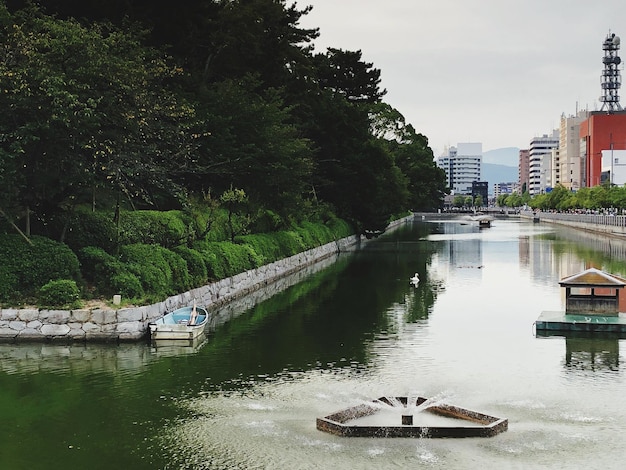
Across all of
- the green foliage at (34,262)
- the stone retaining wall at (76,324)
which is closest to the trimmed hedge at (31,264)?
the green foliage at (34,262)

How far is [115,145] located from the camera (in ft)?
80.1

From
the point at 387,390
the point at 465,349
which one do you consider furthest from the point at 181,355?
the point at 465,349

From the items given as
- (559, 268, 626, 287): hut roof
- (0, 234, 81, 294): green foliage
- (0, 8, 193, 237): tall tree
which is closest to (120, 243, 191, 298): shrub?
(0, 234, 81, 294): green foliage

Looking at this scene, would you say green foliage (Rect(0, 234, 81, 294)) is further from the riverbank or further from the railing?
the railing

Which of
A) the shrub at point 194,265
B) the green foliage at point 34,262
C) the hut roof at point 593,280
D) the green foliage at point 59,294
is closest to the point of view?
the green foliage at point 59,294

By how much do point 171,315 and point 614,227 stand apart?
7320 cm

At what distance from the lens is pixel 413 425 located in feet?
43.0

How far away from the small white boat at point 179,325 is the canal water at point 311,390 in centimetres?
48

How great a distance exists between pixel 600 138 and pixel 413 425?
187780mm

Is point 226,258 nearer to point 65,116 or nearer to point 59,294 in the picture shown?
point 59,294

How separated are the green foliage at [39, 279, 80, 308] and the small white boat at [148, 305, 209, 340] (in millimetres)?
2312

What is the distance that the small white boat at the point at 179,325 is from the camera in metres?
21.8

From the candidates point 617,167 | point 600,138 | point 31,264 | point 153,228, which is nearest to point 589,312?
point 153,228

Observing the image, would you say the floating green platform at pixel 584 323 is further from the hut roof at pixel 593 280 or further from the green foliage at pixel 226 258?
the green foliage at pixel 226 258
